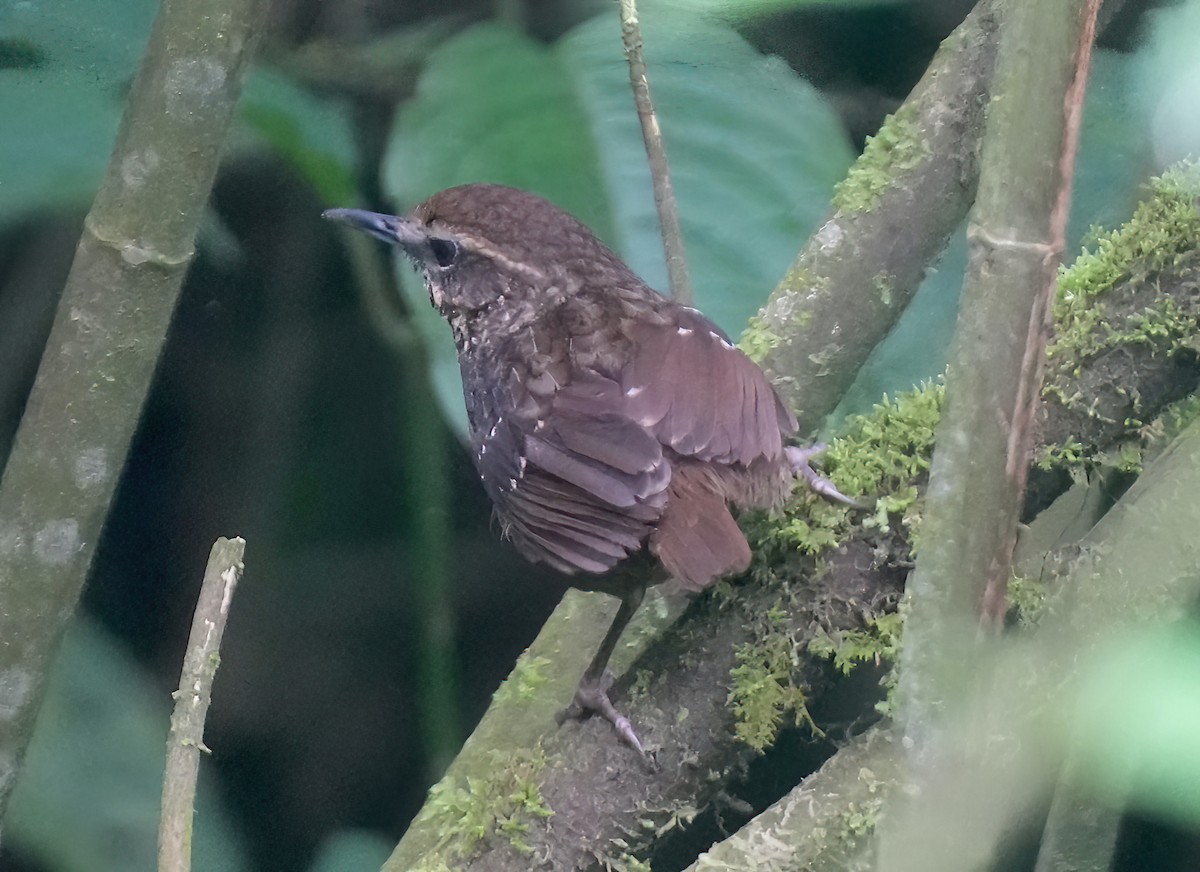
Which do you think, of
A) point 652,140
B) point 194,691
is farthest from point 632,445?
point 652,140

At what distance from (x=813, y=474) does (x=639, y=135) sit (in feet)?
2.91

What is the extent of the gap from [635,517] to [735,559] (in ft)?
0.40

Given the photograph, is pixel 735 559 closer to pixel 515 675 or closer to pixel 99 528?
pixel 515 675

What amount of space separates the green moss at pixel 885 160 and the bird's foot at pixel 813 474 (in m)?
0.37

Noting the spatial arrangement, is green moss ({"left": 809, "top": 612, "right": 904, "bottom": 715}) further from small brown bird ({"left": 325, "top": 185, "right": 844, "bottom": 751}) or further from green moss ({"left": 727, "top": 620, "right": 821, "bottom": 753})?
small brown bird ({"left": 325, "top": 185, "right": 844, "bottom": 751})

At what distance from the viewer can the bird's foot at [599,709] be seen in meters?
1.24

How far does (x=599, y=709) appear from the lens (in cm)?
127

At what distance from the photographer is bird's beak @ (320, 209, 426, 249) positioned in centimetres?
153

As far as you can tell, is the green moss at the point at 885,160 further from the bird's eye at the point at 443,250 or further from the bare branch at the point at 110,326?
the bare branch at the point at 110,326

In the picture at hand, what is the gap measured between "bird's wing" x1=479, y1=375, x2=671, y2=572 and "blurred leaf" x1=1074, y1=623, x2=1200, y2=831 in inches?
23.8

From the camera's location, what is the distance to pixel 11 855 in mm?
1892

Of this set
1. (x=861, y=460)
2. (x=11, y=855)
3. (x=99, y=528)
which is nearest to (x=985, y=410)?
(x=861, y=460)

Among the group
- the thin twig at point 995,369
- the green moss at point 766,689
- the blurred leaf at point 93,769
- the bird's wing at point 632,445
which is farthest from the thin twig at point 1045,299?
the blurred leaf at point 93,769

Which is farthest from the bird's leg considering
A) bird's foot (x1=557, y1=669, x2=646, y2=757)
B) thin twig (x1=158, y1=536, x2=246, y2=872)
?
thin twig (x1=158, y1=536, x2=246, y2=872)
